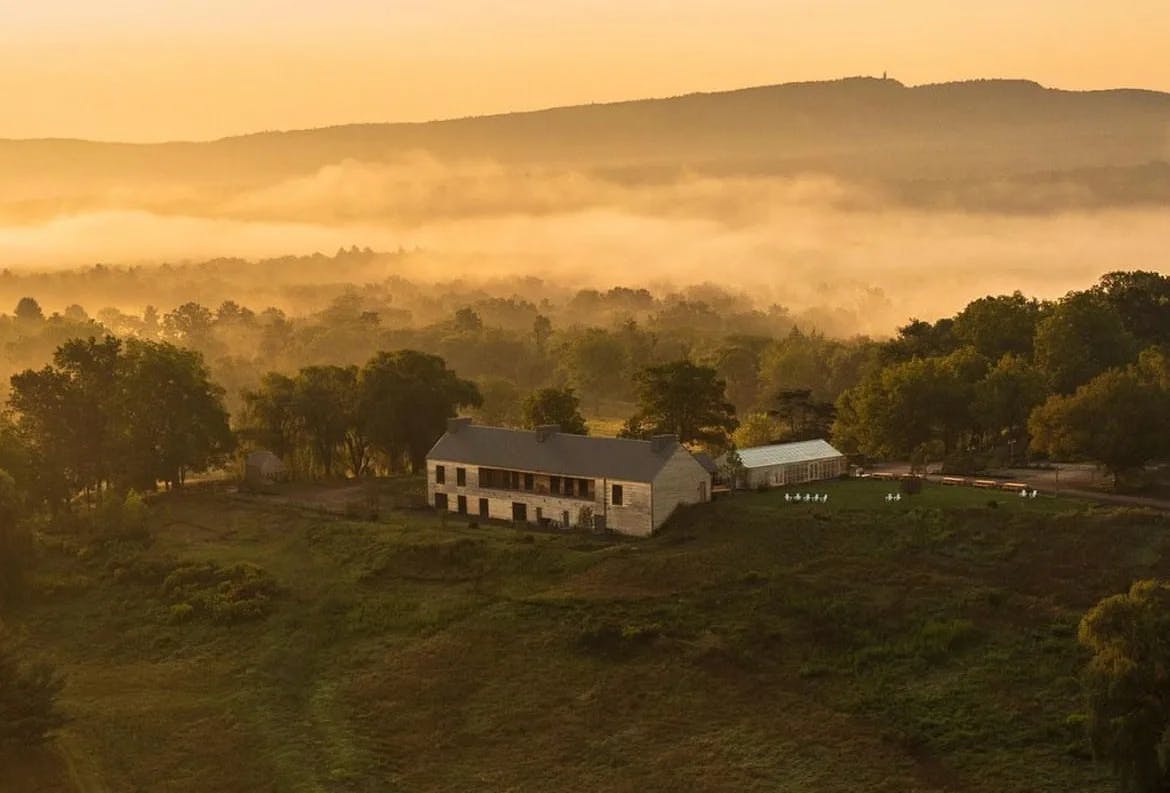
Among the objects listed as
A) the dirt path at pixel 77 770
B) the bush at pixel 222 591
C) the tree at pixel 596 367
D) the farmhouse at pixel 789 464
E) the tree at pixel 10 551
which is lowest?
the dirt path at pixel 77 770

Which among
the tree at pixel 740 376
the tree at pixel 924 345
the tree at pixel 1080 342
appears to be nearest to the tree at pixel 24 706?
the tree at pixel 1080 342

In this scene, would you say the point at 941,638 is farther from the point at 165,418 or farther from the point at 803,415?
the point at 165,418

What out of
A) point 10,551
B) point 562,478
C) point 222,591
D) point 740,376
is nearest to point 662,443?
point 562,478

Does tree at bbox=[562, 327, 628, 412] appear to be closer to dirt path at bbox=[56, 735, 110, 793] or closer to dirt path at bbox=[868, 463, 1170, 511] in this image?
dirt path at bbox=[868, 463, 1170, 511]

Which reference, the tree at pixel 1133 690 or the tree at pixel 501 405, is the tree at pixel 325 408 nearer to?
the tree at pixel 501 405

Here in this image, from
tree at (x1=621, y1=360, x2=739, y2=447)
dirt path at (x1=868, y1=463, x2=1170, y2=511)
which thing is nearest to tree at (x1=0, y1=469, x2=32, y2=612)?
tree at (x1=621, y1=360, x2=739, y2=447)

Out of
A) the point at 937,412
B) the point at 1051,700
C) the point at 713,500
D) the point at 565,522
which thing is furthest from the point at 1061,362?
the point at 1051,700
